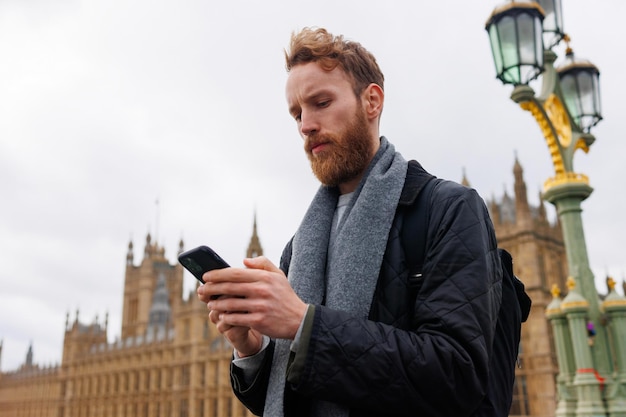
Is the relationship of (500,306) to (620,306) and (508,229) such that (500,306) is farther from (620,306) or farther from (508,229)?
(508,229)

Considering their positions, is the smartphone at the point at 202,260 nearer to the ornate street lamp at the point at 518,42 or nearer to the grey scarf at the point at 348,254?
the grey scarf at the point at 348,254

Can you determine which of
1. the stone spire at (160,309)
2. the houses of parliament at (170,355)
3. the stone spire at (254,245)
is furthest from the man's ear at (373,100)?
the stone spire at (160,309)

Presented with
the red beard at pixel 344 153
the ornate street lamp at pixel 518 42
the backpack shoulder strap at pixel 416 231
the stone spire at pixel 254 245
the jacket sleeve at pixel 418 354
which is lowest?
the jacket sleeve at pixel 418 354

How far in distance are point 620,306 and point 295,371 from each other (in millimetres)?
5033

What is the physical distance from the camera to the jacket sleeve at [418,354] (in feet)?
3.72

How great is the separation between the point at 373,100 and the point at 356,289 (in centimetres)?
55

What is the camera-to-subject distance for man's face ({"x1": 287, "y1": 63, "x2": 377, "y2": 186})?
4.95ft

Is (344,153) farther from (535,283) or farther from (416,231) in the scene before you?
(535,283)

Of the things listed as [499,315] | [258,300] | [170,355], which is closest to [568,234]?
[499,315]

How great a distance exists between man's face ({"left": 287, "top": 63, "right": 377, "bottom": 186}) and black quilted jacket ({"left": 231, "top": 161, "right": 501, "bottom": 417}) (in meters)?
0.35

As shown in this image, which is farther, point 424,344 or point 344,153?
point 344,153

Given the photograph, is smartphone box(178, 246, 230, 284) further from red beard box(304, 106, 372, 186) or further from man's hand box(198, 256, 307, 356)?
red beard box(304, 106, 372, 186)

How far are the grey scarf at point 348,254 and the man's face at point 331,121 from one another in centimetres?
6

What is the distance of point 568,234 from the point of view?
18.7ft
